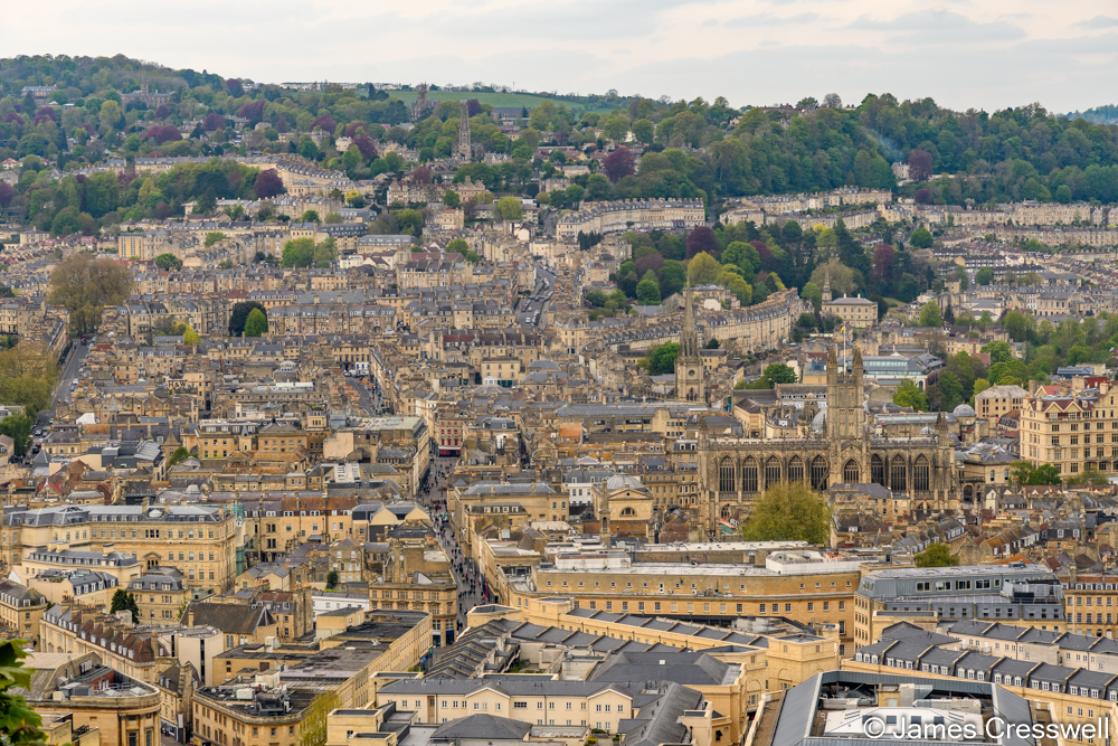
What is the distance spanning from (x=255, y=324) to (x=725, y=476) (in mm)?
45530

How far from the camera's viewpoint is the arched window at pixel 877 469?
81250 millimetres

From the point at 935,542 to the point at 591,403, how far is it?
3266 cm

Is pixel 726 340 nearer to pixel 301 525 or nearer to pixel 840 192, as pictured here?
pixel 301 525

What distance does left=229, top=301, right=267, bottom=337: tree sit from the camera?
123688 mm

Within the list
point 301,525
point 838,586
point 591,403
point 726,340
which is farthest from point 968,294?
point 838,586

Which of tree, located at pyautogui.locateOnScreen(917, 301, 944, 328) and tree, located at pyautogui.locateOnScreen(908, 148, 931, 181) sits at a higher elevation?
tree, located at pyautogui.locateOnScreen(908, 148, 931, 181)

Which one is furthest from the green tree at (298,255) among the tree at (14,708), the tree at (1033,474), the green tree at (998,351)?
the tree at (14,708)

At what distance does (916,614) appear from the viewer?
55062 mm

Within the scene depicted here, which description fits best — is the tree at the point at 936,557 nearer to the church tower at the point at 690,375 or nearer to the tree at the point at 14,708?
the church tower at the point at 690,375

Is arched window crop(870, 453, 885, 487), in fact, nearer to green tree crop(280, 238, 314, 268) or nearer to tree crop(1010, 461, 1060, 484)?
tree crop(1010, 461, 1060, 484)

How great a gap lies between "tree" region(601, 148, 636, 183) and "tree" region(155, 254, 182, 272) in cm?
3364

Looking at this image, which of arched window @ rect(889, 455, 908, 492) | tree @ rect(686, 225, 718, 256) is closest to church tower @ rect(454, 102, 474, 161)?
tree @ rect(686, 225, 718, 256)

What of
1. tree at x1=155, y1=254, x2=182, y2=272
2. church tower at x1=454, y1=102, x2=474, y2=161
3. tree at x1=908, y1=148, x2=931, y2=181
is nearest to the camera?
tree at x1=155, y1=254, x2=182, y2=272

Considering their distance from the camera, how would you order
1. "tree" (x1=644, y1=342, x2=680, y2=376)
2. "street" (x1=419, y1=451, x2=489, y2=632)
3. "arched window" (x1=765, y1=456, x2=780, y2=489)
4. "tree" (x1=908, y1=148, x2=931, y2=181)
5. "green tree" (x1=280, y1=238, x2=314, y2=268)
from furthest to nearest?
"tree" (x1=908, y1=148, x2=931, y2=181) < "green tree" (x1=280, y1=238, x2=314, y2=268) < "tree" (x1=644, y1=342, x2=680, y2=376) < "arched window" (x1=765, y1=456, x2=780, y2=489) < "street" (x1=419, y1=451, x2=489, y2=632)
